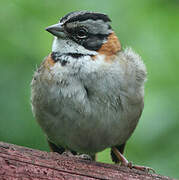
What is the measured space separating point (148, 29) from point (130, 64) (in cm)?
51

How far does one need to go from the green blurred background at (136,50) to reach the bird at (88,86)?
0.12 metres

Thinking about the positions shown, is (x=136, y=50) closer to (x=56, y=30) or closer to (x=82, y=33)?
(x=82, y=33)

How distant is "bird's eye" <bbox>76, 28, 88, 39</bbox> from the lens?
503cm

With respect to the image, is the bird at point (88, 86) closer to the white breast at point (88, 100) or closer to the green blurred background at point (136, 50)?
the white breast at point (88, 100)

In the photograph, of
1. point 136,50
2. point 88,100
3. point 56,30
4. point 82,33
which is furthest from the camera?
point 136,50

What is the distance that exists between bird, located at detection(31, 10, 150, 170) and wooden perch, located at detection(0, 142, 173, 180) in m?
0.65

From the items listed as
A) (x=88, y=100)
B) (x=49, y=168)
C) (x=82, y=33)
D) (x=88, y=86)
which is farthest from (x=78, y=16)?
(x=49, y=168)

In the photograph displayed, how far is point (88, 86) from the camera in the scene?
4758 mm

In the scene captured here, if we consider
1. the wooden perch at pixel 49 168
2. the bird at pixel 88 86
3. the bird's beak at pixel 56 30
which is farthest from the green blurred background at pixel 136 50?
the wooden perch at pixel 49 168

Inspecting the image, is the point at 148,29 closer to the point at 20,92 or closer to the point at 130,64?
the point at 130,64

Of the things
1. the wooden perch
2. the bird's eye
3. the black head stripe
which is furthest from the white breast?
the wooden perch

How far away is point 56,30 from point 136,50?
0.94 meters

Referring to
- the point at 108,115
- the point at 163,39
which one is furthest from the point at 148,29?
the point at 108,115

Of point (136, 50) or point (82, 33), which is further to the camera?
point (136, 50)
